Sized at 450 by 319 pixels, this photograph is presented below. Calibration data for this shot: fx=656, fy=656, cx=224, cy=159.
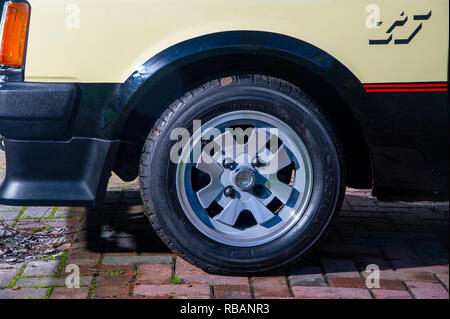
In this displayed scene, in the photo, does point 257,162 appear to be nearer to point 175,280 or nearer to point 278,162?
point 278,162

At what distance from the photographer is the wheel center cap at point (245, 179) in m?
3.20

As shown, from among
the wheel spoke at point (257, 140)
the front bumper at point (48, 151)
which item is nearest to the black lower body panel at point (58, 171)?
the front bumper at point (48, 151)

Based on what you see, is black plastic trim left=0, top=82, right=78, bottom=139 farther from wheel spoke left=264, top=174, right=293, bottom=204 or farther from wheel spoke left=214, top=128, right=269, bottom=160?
wheel spoke left=264, top=174, right=293, bottom=204

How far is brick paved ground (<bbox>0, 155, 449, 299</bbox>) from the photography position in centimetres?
301

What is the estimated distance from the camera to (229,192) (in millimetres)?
3230

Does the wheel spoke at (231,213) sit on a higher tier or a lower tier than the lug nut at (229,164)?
lower

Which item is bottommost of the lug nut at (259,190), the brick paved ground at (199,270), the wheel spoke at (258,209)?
the brick paved ground at (199,270)

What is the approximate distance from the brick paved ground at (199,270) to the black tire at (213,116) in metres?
0.11

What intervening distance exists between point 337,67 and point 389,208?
5.48 feet

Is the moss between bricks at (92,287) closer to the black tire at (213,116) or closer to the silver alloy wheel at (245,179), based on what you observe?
the black tire at (213,116)

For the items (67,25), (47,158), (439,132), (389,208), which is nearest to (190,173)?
(47,158)

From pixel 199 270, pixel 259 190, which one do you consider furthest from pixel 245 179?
pixel 199 270

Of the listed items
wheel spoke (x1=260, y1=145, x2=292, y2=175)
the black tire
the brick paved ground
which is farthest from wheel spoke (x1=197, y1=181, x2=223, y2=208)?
the brick paved ground

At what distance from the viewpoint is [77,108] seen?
3080mm
